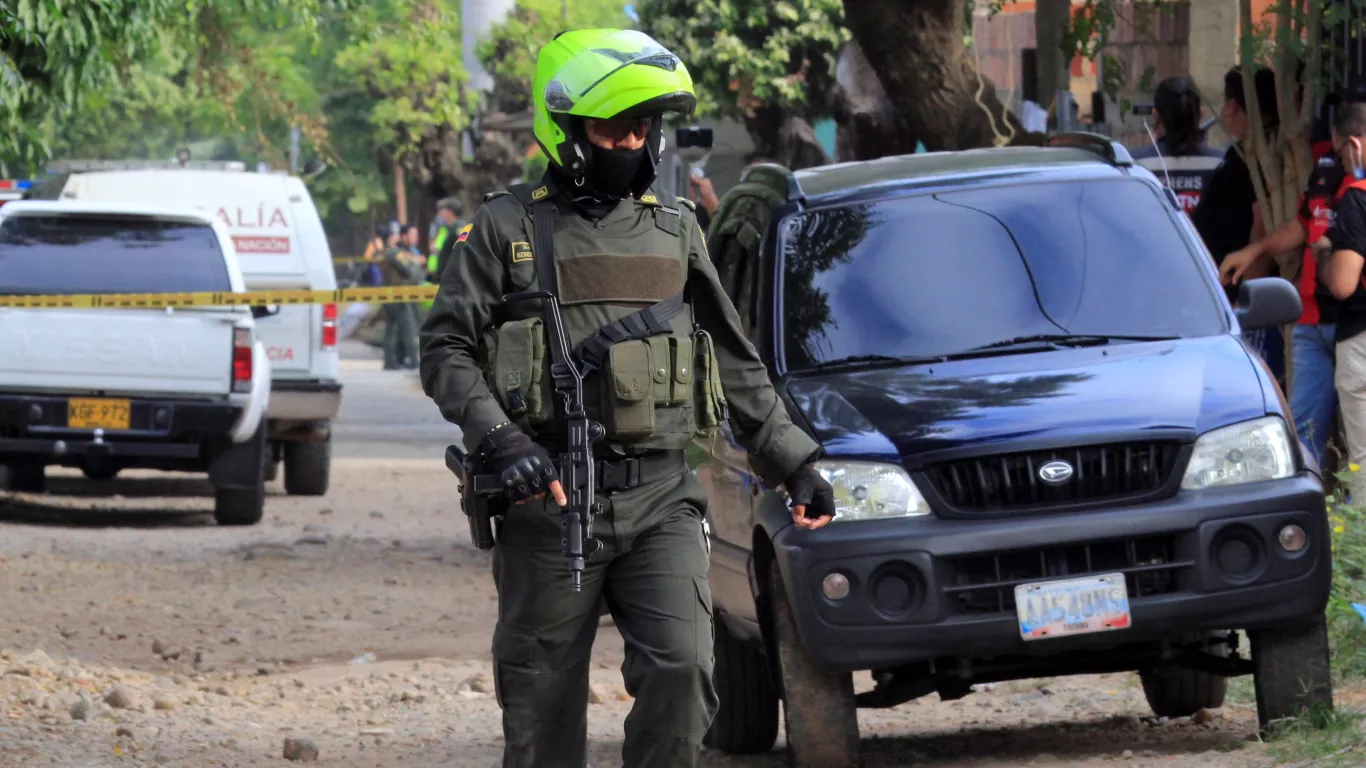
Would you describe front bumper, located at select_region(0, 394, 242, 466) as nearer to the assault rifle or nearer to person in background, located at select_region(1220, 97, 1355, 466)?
person in background, located at select_region(1220, 97, 1355, 466)

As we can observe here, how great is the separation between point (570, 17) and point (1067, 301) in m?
35.5

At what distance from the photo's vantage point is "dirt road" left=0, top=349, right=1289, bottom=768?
7328 millimetres

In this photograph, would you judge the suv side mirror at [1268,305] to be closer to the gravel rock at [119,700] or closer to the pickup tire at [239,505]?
the gravel rock at [119,700]

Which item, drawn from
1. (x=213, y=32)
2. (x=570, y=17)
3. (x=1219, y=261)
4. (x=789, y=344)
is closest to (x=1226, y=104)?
(x=1219, y=261)

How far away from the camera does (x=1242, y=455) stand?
20.7ft

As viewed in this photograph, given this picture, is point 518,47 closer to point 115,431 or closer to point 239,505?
point 239,505

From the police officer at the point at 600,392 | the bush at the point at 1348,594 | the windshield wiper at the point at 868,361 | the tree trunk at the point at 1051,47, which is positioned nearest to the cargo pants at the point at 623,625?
the police officer at the point at 600,392

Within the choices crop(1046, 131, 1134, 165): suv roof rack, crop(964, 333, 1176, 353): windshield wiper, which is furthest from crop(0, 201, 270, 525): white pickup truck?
crop(964, 333, 1176, 353): windshield wiper

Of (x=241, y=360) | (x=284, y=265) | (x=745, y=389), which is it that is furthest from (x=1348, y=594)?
(x=284, y=265)

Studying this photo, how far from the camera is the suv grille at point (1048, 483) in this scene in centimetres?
620

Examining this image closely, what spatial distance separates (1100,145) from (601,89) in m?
3.23

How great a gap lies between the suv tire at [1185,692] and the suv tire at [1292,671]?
0.83 meters

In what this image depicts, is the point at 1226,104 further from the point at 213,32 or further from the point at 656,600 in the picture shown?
the point at 213,32

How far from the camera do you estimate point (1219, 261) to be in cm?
1074
